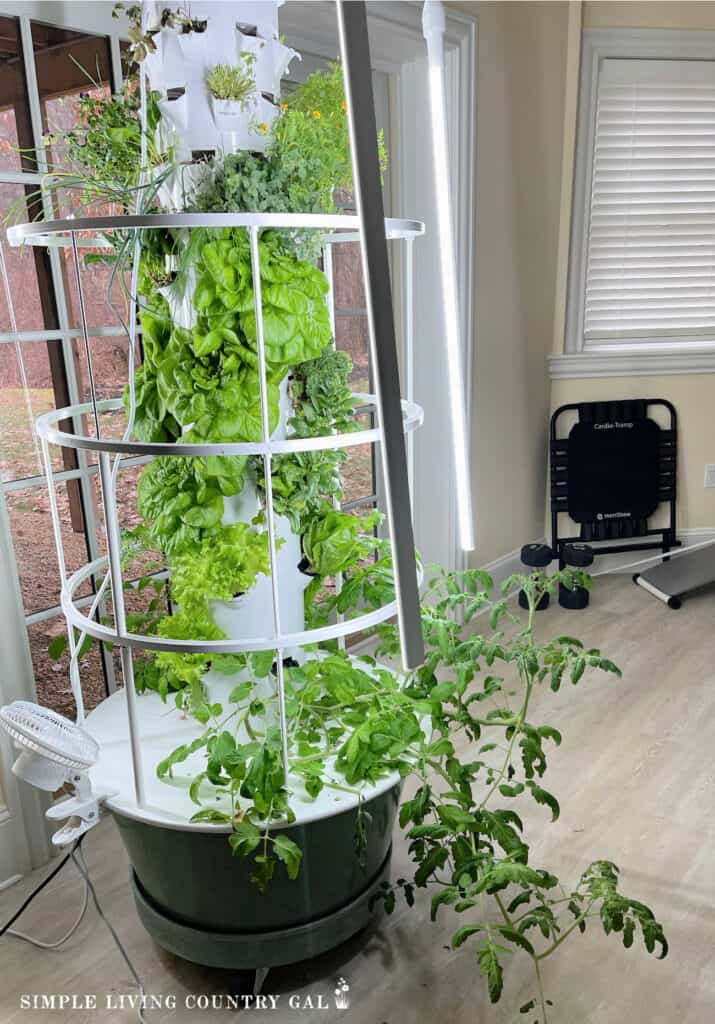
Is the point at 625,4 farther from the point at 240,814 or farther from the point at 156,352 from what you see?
the point at 240,814

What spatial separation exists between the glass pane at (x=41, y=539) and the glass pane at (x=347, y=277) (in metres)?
0.99

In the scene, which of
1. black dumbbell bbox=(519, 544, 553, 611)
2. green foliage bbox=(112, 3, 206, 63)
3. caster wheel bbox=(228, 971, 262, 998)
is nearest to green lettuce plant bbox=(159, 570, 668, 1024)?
caster wheel bbox=(228, 971, 262, 998)

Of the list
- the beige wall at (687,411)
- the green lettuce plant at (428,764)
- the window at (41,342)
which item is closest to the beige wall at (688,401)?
the beige wall at (687,411)

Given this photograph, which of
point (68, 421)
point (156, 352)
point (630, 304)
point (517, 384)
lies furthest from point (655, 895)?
point (630, 304)

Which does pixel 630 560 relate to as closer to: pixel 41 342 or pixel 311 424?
pixel 311 424

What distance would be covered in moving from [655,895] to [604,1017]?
0.33 meters

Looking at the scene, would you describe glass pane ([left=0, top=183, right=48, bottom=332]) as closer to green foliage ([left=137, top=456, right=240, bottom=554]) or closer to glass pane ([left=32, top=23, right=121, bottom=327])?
glass pane ([left=32, top=23, right=121, bottom=327])

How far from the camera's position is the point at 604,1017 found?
1336 millimetres

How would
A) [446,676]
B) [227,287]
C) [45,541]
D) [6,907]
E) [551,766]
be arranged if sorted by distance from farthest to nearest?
[446,676], [551,766], [45,541], [6,907], [227,287]

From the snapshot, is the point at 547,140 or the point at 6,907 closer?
the point at 6,907

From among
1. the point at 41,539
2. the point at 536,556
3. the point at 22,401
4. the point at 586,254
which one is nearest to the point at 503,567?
the point at 536,556

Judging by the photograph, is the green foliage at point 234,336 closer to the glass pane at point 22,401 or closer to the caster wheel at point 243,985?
the glass pane at point 22,401

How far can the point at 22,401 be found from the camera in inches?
64.8

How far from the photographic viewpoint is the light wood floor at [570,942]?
136 cm
